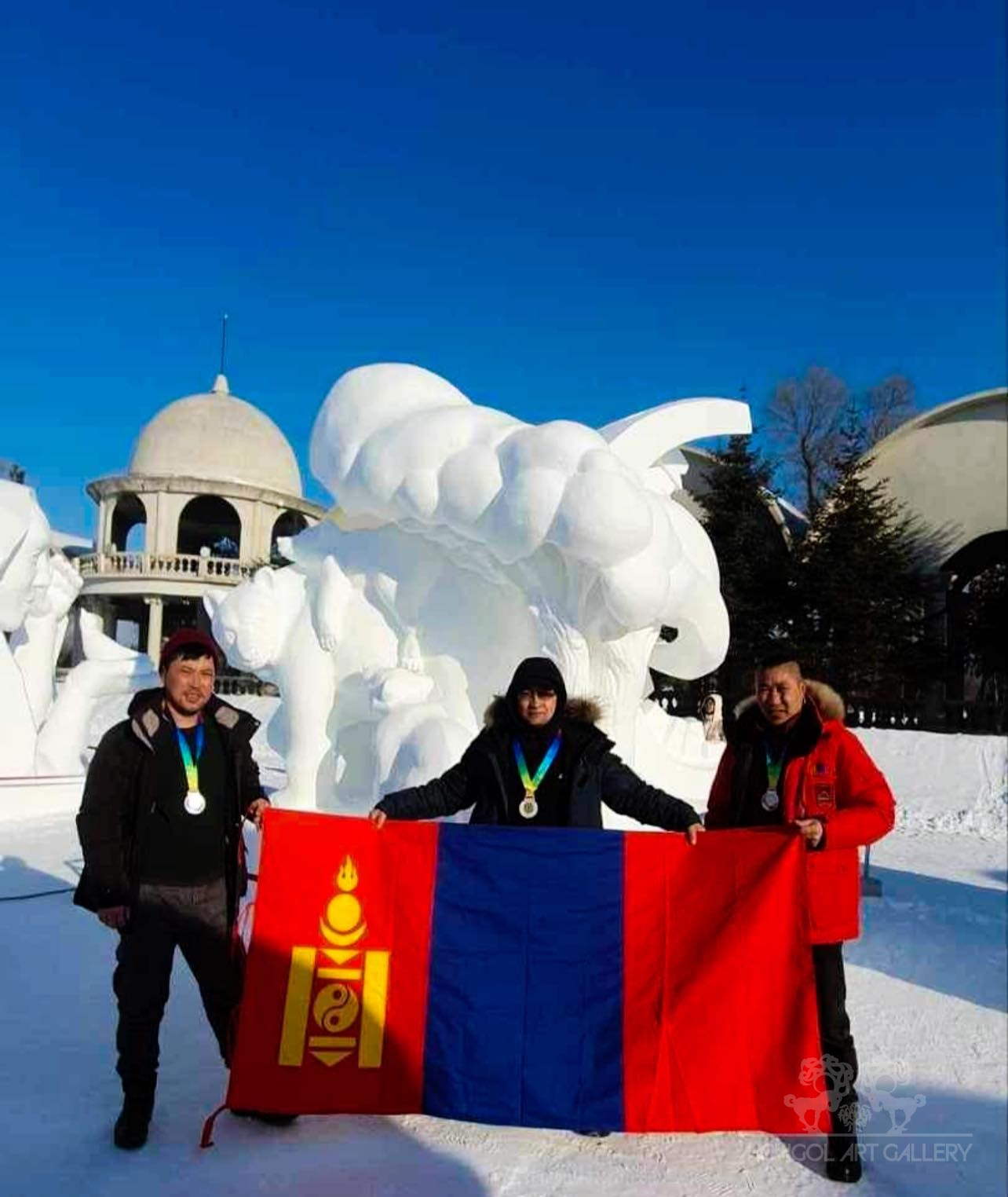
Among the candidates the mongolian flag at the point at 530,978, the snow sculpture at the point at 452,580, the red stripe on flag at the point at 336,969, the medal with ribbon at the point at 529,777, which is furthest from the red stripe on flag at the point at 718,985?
the snow sculpture at the point at 452,580

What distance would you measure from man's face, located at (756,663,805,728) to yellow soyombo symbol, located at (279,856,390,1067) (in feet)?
4.56

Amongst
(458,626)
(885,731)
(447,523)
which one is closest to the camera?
(447,523)

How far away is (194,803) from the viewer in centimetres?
266

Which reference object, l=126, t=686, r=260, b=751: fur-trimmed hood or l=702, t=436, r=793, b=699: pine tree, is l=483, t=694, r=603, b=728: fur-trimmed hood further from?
l=702, t=436, r=793, b=699: pine tree

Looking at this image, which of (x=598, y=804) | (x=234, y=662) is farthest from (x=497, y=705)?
(x=234, y=662)

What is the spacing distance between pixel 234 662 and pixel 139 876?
4564 millimetres

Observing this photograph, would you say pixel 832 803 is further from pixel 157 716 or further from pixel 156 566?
pixel 156 566

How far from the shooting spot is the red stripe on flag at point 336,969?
2582 millimetres

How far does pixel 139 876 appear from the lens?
8.64ft

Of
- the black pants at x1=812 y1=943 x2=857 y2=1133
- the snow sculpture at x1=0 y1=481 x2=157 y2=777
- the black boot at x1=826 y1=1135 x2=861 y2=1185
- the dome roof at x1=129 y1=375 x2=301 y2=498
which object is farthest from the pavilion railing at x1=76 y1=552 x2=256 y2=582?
the black boot at x1=826 y1=1135 x2=861 y2=1185

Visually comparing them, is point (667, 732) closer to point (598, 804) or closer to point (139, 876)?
point (598, 804)

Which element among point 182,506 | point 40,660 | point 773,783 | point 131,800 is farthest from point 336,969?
point 182,506

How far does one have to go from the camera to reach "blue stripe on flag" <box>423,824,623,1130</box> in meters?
2.60

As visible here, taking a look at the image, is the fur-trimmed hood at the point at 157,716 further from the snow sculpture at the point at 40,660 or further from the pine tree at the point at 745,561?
the pine tree at the point at 745,561
